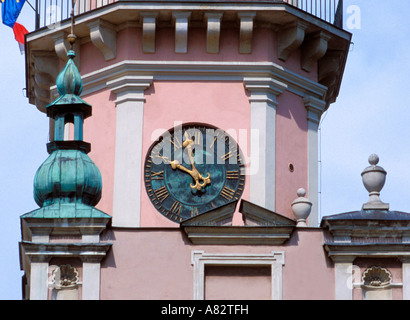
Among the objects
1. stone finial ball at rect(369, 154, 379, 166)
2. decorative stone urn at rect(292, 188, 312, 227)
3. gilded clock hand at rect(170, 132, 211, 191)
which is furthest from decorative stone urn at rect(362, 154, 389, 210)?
gilded clock hand at rect(170, 132, 211, 191)

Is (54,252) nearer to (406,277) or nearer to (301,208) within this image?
(301,208)

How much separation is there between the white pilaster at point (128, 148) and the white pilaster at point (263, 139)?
1740mm

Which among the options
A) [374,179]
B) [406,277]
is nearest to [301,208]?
[374,179]

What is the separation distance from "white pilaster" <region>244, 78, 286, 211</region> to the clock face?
241 millimetres

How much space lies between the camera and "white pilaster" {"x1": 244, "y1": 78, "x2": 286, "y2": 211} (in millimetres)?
35719

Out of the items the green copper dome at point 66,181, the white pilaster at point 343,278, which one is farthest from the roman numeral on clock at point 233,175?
the white pilaster at point 343,278

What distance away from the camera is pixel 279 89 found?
3662cm

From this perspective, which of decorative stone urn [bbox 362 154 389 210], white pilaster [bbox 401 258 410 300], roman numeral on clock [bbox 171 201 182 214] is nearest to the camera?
white pilaster [bbox 401 258 410 300]

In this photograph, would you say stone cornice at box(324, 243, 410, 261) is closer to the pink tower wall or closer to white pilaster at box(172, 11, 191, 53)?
the pink tower wall

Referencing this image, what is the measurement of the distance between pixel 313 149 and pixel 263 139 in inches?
44.4

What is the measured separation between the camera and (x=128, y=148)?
1422 inches

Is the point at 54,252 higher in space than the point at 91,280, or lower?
higher
